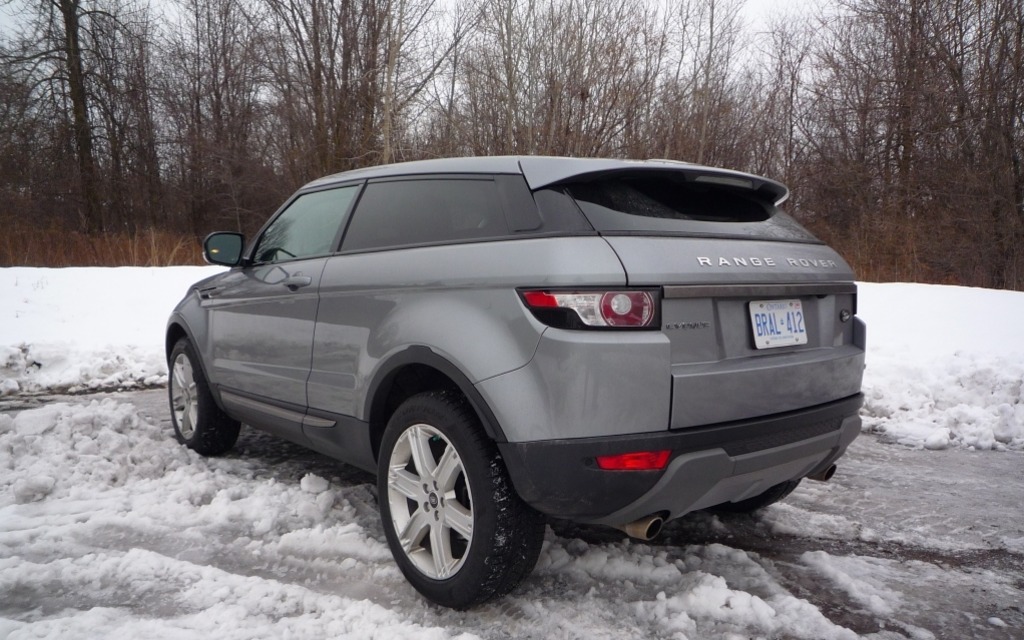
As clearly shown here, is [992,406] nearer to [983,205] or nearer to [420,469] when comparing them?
[420,469]

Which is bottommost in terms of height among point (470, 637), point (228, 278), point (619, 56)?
point (470, 637)

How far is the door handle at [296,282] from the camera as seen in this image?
3543 millimetres

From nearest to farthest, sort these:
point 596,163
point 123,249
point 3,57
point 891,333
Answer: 1. point 596,163
2. point 891,333
3. point 123,249
4. point 3,57

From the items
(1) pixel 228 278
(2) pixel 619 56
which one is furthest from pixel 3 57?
(1) pixel 228 278

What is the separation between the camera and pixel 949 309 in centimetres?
838

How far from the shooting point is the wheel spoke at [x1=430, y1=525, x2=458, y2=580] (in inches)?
105

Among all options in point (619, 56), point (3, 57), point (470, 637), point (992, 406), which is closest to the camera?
point (470, 637)

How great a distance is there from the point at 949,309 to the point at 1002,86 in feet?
35.9

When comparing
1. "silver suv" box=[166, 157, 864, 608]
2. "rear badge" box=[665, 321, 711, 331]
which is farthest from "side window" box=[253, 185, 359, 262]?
"rear badge" box=[665, 321, 711, 331]

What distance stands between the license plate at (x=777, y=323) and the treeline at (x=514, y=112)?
558 inches

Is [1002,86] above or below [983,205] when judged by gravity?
above

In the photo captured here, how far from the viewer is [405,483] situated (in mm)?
2842

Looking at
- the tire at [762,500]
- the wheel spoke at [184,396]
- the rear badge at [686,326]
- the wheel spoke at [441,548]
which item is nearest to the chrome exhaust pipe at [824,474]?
the tire at [762,500]

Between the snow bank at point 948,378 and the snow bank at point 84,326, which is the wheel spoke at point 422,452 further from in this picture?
the snow bank at point 84,326
